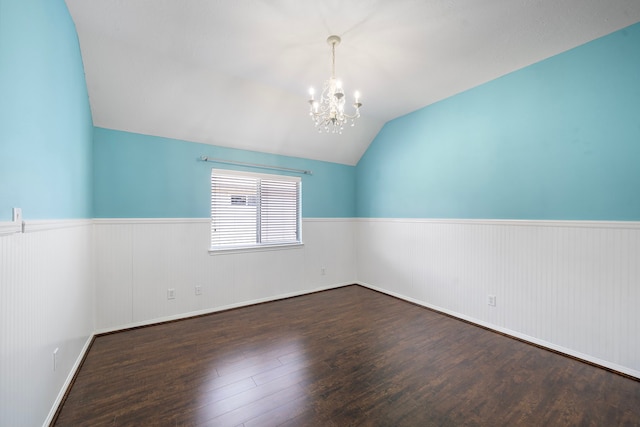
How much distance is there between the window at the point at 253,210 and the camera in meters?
3.70

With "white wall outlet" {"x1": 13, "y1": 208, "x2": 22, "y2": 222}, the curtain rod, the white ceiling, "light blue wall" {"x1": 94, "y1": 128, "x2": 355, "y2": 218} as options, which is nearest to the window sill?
"light blue wall" {"x1": 94, "y1": 128, "x2": 355, "y2": 218}

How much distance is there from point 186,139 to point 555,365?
15.0 ft

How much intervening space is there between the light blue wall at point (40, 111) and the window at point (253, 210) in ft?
5.09

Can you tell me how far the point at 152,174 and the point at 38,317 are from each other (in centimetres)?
209

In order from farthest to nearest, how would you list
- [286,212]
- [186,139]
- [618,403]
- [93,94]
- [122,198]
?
[286,212] → [186,139] → [122,198] → [93,94] → [618,403]

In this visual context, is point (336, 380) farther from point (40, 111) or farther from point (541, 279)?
point (40, 111)

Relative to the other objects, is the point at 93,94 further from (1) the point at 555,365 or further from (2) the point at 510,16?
(1) the point at 555,365

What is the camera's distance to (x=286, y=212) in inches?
173

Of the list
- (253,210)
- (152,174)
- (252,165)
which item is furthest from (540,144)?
(152,174)

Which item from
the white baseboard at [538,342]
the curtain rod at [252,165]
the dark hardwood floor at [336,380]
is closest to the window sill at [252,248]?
the dark hardwood floor at [336,380]

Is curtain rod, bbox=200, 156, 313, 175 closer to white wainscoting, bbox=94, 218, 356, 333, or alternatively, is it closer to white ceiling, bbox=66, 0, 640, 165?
white ceiling, bbox=66, 0, 640, 165

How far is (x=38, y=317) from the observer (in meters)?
1.47

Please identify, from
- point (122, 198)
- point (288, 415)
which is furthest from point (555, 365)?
point (122, 198)

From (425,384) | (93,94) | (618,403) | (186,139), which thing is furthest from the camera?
(186,139)
